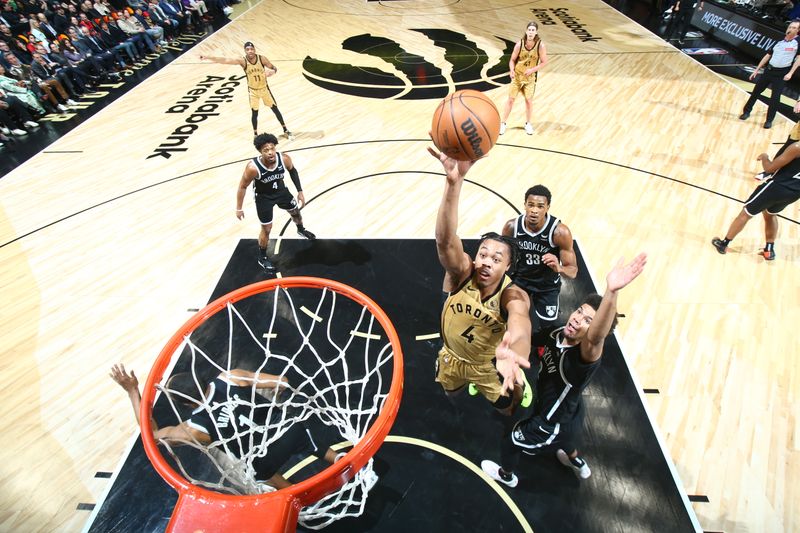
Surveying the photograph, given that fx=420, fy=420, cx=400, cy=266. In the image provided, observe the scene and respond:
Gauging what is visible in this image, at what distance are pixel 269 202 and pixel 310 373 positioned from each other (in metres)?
1.96

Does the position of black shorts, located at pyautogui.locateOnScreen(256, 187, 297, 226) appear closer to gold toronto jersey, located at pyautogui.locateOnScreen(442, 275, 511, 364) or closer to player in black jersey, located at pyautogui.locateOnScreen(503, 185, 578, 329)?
player in black jersey, located at pyautogui.locateOnScreen(503, 185, 578, 329)

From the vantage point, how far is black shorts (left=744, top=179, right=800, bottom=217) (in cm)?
412

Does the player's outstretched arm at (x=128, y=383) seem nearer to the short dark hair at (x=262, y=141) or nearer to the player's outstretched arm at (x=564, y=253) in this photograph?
the short dark hair at (x=262, y=141)

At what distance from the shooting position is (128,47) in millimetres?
11000

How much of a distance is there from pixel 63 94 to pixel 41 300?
6.89 m

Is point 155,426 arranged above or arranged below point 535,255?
above

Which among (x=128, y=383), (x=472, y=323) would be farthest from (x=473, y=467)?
(x=128, y=383)

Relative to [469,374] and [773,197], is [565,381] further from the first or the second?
[773,197]

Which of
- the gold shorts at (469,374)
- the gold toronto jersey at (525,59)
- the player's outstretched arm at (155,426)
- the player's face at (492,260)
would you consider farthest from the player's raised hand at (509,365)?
the gold toronto jersey at (525,59)

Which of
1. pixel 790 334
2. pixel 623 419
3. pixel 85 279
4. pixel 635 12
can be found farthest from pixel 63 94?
pixel 635 12

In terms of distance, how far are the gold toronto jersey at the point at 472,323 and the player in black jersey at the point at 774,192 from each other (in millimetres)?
3467

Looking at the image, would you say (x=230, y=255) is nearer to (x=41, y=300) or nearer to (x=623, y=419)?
(x=41, y=300)

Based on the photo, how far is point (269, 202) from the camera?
4543 mm

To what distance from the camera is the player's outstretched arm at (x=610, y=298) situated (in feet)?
6.54
